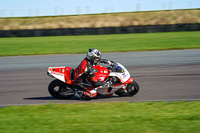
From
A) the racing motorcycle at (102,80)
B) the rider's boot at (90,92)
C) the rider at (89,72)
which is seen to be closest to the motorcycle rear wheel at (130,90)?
the racing motorcycle at (102,80)

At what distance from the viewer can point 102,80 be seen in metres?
8.70

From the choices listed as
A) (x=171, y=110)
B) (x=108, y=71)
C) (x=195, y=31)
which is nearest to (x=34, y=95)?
(x=108, y=71)

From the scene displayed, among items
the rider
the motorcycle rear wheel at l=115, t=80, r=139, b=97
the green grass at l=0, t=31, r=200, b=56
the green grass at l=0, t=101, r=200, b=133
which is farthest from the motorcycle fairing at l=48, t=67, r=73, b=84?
the green grass at l=0, t=31, r=200, b=56

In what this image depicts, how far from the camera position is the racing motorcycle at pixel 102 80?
8617 mm

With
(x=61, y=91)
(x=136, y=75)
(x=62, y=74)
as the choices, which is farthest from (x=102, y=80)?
(x=136, y=75)

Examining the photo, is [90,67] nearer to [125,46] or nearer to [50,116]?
[50,116]

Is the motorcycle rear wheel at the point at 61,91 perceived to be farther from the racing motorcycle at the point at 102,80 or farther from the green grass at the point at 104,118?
the green grass at the point at 104,118

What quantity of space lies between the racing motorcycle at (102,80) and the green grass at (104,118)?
712 mm

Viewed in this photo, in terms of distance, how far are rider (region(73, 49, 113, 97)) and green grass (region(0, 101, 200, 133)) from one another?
0.62 meters

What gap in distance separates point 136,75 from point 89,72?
4043mm

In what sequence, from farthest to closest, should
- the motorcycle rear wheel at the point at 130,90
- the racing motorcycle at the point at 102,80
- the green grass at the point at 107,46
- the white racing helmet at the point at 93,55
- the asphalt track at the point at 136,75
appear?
1. the green grass at the point at 107,46
2. the asphalt track at the point at 136,75
3. the motorcycle rear wheel at the point at 130,90
4. the racing motorcycle at the point at 102,80
5. the white racing helmet at the point at 93,55

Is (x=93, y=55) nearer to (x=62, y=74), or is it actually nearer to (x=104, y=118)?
(x=62, y=74)

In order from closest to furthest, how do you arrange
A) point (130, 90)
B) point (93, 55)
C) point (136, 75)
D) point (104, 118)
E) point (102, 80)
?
point (104, 118) → point (93, 55) → point (102, 80) → point (130, 90) → point (136, 75)

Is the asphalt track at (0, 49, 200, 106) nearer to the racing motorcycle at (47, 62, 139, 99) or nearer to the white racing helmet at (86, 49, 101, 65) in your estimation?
the racing motorcycle at (47, 62, 139, 99)
